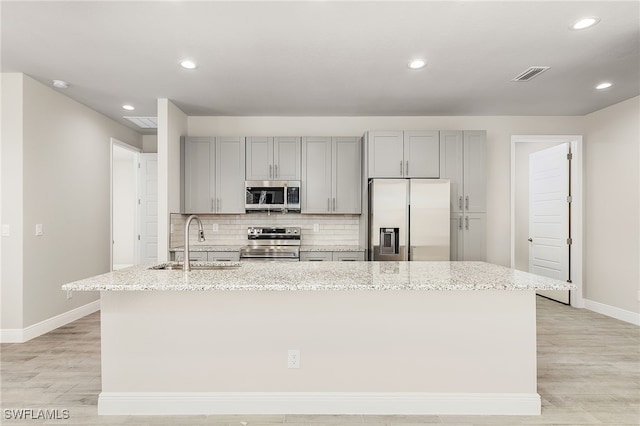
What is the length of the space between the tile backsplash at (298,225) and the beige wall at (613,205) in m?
3.18

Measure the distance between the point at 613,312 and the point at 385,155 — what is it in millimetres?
3473

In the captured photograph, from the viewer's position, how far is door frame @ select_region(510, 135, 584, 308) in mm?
4812

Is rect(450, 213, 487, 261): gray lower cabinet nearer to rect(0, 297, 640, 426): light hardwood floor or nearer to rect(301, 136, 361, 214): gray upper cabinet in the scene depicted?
rect(0, 297, 640, 426): light hardwood floor

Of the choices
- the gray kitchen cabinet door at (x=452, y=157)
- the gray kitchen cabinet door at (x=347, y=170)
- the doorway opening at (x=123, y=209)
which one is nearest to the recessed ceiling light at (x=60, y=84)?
the gray kitchen cabinet door at (x=347, y=170)

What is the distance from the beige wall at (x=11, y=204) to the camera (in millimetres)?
3459

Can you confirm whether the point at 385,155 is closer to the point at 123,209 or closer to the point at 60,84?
the point at 60,84

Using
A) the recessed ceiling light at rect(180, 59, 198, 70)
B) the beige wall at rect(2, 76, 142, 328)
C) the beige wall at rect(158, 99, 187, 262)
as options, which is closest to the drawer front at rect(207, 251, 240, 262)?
the beige wall at rect(158, 99, 187, 262)

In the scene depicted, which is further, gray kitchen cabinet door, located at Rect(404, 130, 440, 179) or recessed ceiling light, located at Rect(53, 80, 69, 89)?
gray kitchen cabinet door, located at Rect(404, 130, 440, 179)

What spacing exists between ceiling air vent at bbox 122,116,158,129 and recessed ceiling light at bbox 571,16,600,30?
4.81m

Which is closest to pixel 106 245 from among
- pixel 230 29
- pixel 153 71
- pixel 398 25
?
pixel 153 71

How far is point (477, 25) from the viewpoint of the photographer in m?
2.52

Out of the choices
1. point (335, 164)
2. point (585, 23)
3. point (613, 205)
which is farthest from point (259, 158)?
point (613, 205)

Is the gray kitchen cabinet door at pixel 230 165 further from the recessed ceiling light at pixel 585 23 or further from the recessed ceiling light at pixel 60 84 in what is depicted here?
the recessed ceiling light at pixel 585 23

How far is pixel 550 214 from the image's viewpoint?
17.1 feet
